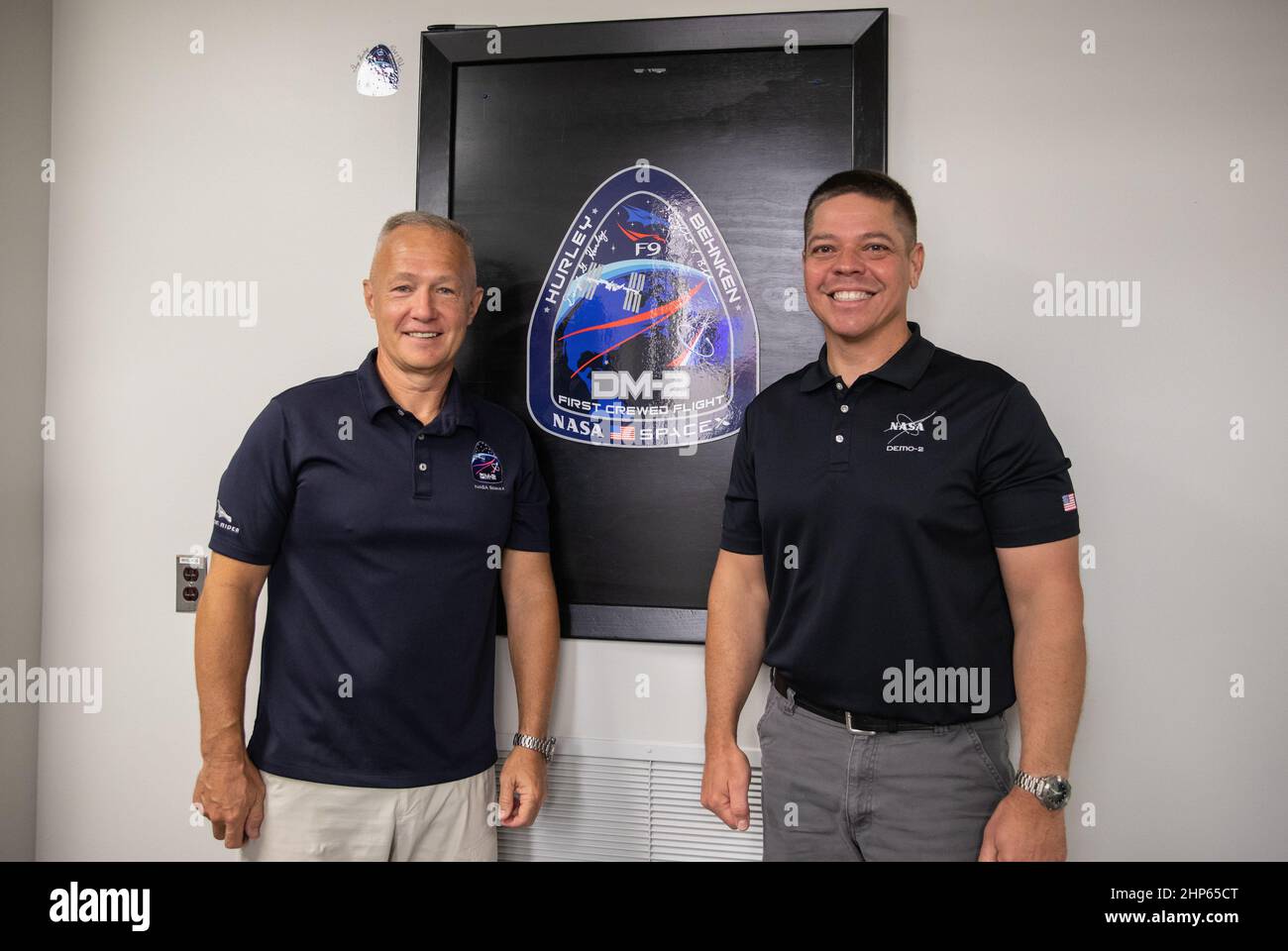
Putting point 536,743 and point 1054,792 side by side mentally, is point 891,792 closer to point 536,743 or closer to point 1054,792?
point 1054,792

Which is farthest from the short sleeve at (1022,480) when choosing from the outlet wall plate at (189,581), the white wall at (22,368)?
the white wall at (22,368)

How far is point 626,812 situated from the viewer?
2041 millimetres

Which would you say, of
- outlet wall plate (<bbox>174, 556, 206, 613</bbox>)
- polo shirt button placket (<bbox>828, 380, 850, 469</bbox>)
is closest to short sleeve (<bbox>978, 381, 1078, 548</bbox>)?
polo shirt button placket (<bbox>828, 380, 850, 469</bbox>)

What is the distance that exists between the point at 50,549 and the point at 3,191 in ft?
3.07

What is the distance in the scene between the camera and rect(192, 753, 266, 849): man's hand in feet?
5.40

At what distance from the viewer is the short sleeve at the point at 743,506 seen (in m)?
1.74

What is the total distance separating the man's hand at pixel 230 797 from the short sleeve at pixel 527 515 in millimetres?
690

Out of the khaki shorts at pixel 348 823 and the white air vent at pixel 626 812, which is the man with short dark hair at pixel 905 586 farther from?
the khaki shorts at pixel 348 823

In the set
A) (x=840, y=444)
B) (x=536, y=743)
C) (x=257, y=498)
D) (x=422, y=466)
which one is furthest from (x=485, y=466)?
(x=840, y=444)

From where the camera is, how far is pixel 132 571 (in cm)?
224

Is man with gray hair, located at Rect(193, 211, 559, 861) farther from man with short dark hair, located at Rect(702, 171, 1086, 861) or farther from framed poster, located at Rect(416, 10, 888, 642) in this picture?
man with short dark hair, located at Rect(702, 171, 1086, 861)

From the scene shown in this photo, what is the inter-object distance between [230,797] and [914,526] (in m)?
1.41

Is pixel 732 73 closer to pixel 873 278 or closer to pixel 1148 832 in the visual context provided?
pixel 873 278
